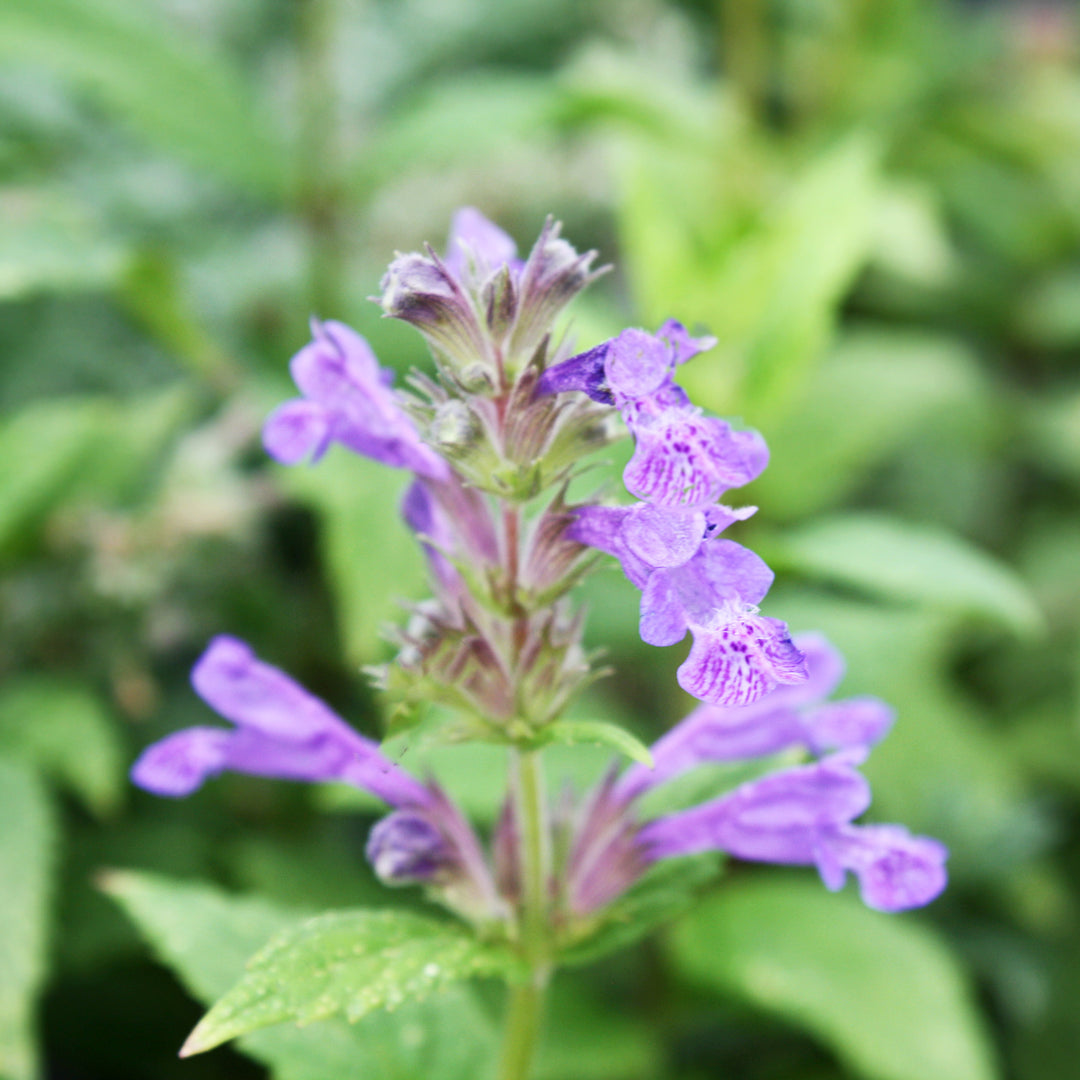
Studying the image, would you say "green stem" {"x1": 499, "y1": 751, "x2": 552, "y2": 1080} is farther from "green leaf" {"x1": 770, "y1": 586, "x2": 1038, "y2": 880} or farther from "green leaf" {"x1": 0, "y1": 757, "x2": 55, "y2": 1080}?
"green leaf" {"x1": 770, "y1": 586, "x2": 1038, "y2": 880}

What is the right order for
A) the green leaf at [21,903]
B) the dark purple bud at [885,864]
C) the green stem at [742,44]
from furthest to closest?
the green stem at [742,44]
the green leaf at [21,903]
the dark purple bud at [885,864]

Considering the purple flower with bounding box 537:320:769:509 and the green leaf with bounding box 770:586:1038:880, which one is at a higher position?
the green leaf with bounding box 770:586:1038:880

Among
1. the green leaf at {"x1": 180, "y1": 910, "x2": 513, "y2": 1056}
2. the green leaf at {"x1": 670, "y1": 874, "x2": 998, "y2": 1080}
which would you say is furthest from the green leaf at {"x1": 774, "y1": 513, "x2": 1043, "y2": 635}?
the green leaf at {"x1": 180, "y1": 910, "x2": 513, "y2": 1056}

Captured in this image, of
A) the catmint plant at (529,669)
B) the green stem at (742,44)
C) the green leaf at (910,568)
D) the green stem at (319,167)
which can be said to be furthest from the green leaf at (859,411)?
the catmint plant at (529,669)

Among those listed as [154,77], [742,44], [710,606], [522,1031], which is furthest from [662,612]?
[742,44]

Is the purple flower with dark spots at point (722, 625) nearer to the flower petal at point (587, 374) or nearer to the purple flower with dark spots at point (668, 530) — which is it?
the purple flower with dark spots at point (668, 530)

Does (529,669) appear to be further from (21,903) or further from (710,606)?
(21,903)

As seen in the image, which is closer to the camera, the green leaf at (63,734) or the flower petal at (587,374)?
the flower petal at (587,374)
